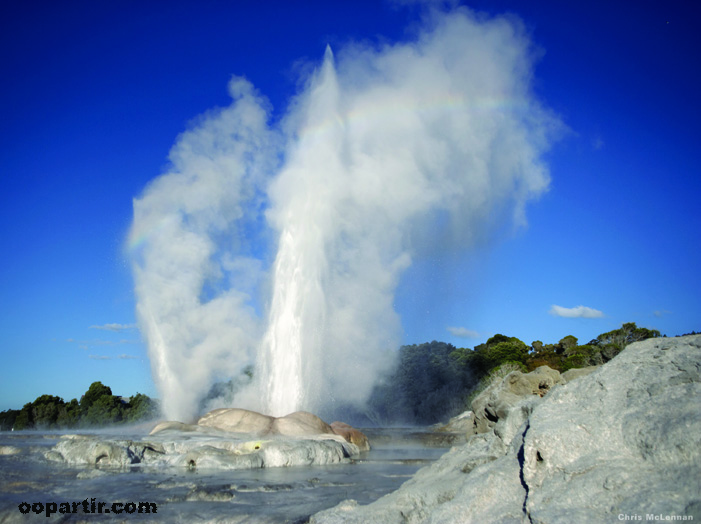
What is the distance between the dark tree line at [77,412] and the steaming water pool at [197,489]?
4217cm

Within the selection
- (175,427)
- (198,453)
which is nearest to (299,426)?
(175,427)

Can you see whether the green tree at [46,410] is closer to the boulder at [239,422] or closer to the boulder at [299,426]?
the boulder at [239,422]

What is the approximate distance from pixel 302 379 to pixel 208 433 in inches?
339

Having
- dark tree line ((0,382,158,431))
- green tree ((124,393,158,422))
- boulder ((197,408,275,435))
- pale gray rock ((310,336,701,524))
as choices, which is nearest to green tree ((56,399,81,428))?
dark tree line ((0,382,158,431))

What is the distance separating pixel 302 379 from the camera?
2688 cm

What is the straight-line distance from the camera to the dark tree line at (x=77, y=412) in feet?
174

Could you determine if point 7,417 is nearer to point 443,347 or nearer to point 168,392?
point 168,392

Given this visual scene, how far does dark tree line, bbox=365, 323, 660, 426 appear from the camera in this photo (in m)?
60.8

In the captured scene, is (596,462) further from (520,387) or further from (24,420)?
(24,420)

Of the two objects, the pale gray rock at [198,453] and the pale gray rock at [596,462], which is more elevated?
the pale gray rock at [596,462]

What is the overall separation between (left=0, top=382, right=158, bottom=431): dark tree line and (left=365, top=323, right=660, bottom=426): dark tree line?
1035 inches

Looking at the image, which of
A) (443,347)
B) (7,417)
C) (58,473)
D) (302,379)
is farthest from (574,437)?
(443,347)

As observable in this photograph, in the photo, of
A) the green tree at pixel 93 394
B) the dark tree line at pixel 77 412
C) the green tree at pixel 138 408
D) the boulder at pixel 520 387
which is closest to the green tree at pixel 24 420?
the dark tree line at pixel 77 412

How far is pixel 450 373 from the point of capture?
240 feet
